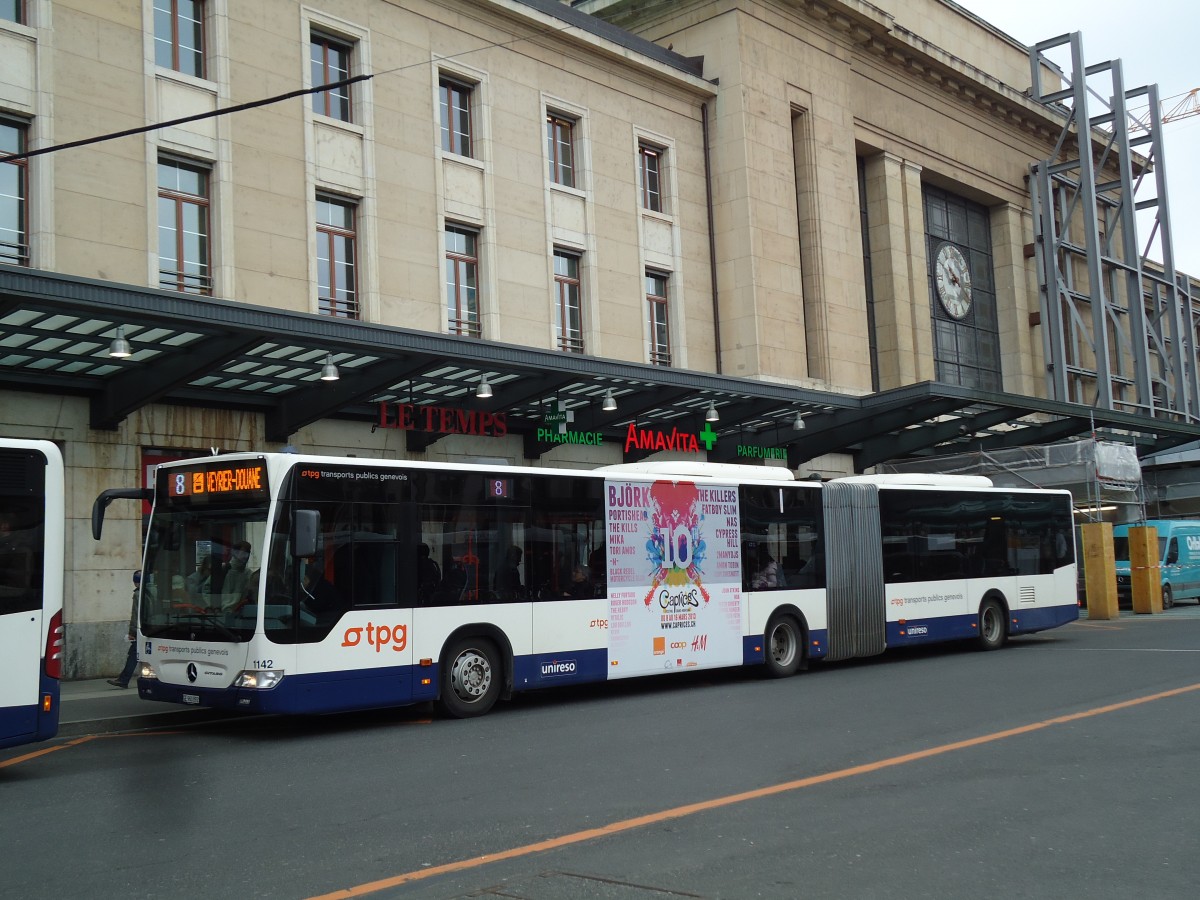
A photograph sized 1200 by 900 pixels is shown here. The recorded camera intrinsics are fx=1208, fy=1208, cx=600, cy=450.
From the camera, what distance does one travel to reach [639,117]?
28984 mm

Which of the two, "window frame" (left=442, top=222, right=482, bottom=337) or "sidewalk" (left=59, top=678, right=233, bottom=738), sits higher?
"window frame" (left=442, top=222, right=482, bottom=337)

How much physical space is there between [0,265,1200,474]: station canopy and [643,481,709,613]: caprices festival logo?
14.1ft

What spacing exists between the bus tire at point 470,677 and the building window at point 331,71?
12.4 m

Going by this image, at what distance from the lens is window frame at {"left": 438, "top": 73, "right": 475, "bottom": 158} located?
24.6 meters

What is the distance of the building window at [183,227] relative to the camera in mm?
19578

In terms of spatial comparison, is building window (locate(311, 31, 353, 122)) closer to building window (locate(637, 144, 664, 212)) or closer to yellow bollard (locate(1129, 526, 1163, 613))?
building window (locate(637, 144, 664, 212))

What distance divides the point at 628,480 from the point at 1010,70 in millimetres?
34141

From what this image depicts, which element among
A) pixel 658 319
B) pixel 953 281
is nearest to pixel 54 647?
pixel 658 319

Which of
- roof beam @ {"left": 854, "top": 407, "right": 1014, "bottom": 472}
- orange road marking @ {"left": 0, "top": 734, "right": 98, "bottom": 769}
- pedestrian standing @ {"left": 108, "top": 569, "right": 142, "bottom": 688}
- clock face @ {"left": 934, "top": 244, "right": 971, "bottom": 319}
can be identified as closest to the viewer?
orange road marking @ {"left": 0, "top": 734, "right": 98, "bottom": 769}

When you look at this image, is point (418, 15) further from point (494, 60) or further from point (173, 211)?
point (173, 211)

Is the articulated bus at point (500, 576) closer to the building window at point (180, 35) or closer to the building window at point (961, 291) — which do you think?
the building window at point (180, 35)

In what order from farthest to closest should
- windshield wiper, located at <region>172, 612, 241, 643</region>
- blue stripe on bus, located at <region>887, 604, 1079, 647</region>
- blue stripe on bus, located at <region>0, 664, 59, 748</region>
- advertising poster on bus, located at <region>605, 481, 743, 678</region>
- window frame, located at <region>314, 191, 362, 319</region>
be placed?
window frame, located at <region>314, 191, 362, 319</region> → blue stripe on bus, located at <region>887, 604, 1079, 647</region> → advertising poster on bus, located at <region>605, 481, 743, 678</region> → windshield wiper, located at <region>172, 612, 241, 643</region> → blue stripe on bus, located at <region>0, 664, 59, 748</region>

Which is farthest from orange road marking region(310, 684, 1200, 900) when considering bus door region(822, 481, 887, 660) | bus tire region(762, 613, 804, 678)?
bus door region(822, 481, 887, 660)

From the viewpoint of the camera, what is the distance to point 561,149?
89.6 ft
